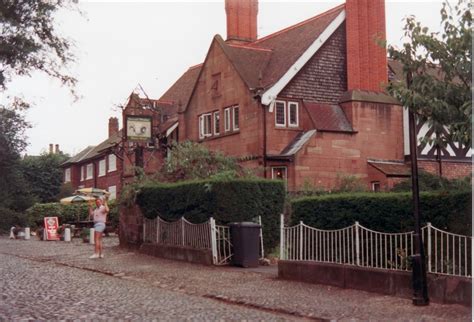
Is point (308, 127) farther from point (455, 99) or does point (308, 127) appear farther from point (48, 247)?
point (455, 99)

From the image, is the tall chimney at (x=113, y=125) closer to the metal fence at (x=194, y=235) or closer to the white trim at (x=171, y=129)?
the white trim at (x=171, y=129)

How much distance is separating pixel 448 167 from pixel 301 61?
28.0 ft

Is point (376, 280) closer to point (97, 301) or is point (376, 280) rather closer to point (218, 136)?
point (97, 301)

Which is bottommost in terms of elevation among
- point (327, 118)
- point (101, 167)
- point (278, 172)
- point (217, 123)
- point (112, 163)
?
point (278, 172)

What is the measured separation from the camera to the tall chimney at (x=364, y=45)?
28891 millimetres

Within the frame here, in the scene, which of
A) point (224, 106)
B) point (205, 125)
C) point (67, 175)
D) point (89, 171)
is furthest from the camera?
point (67, 175)

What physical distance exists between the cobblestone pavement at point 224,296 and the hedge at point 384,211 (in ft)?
4.53

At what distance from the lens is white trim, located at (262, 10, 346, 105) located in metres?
27.8

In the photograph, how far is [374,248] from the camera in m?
12.0

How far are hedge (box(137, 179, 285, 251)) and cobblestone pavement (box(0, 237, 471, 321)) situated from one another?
5.13 ft

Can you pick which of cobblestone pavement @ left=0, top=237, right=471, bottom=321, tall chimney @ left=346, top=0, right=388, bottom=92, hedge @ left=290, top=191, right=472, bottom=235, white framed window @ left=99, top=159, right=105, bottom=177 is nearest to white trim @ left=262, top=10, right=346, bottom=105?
tall chimney @ left=346, top=0, right=388, bottom=92

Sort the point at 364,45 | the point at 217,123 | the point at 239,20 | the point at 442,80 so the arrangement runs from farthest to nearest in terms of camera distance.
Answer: the point at 239,20
the point at 217,123
the point at 364,45
the point at 442,80

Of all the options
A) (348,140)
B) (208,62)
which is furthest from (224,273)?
(208,62)

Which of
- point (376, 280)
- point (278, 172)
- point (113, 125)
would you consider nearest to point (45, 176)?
point (113, 125)
